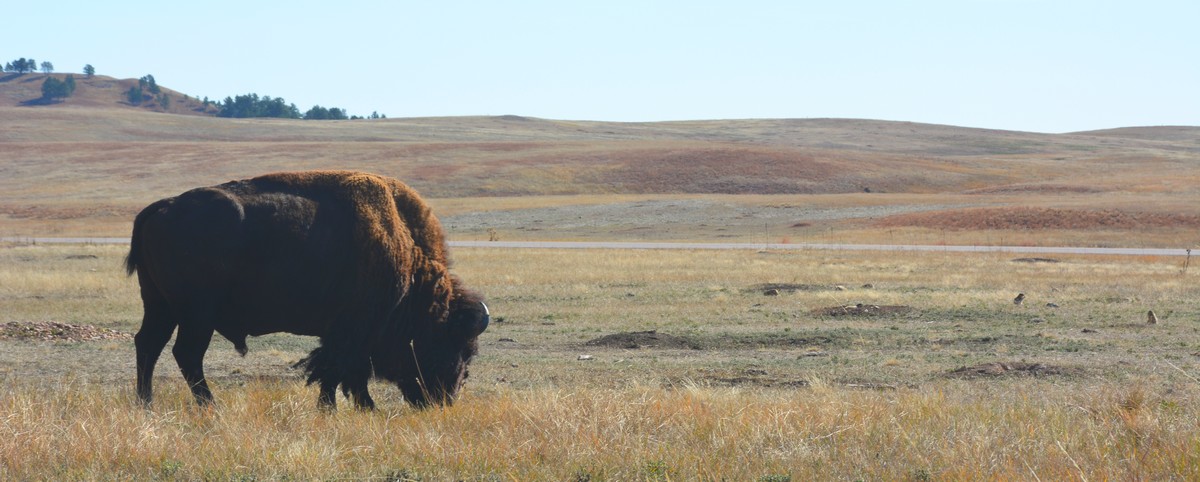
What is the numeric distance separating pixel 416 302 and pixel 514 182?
244 ft

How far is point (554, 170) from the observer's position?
290 feet

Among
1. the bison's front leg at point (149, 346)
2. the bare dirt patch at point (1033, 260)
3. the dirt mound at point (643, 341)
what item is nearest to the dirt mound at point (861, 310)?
the dirt mound at point (643, 341)

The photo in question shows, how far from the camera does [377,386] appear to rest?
34.5 feet

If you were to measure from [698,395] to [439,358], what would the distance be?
2046 mm

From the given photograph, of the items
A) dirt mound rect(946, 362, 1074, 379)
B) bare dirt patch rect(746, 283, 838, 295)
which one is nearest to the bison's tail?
dirt mound rect(946, 362, 1074, 379)

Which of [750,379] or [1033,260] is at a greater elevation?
[750,379]

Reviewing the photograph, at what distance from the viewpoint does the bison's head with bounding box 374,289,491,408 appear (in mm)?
8438

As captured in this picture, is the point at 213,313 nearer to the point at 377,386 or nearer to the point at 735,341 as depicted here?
the point at 377,386

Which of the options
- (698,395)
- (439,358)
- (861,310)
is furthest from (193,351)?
(861,310)

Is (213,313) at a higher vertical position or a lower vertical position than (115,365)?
higher

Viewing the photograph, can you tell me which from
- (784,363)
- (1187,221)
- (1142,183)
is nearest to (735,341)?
(784,363)

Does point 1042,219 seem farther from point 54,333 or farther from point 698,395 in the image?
point 698,395

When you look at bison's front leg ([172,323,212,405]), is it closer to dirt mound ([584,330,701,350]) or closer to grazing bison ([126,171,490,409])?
grazing bison ([126,171,490,409])

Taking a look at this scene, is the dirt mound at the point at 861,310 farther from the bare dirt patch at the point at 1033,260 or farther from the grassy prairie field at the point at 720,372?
the bare dirt patch at the point at 1033,260
